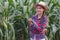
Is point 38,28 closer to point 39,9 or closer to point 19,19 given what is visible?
point 39,9

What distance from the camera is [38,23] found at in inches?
136

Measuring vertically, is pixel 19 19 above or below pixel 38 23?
below

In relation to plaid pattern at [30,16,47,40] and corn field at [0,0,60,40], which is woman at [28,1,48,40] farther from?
corn field at [0,0,60,40]

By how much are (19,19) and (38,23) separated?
1067 mm

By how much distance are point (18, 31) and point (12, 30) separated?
37 cm

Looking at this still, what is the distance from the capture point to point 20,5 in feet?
15.2

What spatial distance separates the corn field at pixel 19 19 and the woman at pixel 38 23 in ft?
2.47

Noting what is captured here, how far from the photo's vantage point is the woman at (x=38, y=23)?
342 centimetres

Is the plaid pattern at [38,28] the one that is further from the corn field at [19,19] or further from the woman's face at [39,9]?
the corn field at [19,19]

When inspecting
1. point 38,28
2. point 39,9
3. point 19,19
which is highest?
point 39,9

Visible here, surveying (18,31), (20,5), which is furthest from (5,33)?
(20,5)

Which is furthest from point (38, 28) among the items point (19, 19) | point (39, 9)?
point (19, 19)

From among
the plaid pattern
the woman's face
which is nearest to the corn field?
the plaid pattern

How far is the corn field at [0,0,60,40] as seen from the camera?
4180 mm
